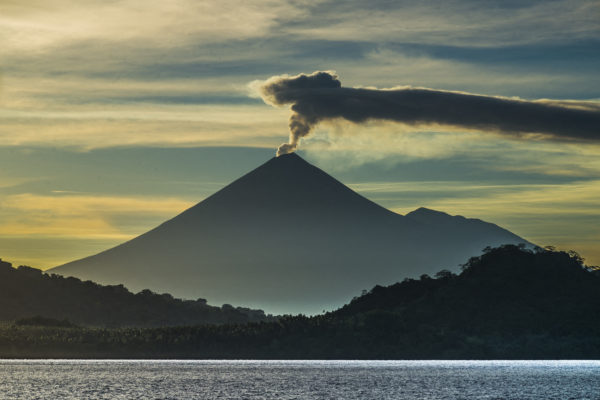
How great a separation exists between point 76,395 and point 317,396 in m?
41.0

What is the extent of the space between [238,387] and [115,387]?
23.8 metres

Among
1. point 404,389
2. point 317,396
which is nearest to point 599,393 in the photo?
point 404,389

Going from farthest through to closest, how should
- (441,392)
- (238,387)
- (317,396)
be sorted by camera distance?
(238,387), (441,392), (317,396)

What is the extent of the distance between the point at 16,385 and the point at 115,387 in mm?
21521

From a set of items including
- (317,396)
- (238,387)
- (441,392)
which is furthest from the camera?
(238,387)

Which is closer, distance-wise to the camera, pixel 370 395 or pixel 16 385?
pixel 370 395

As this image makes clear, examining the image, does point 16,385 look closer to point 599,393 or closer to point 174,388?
point 174,388

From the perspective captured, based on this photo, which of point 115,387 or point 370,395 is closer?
point 370,395

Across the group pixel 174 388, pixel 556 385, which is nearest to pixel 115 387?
pixel 174 388

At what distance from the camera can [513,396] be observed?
543ft

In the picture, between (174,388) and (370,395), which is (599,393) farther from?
(174,388)

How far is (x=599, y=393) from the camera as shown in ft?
570

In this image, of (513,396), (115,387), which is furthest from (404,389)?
(115,387)

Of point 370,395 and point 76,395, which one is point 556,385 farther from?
point 76,395
